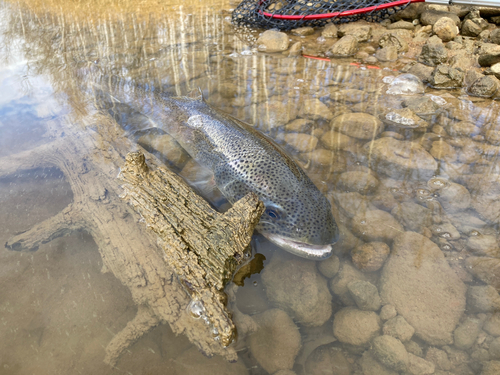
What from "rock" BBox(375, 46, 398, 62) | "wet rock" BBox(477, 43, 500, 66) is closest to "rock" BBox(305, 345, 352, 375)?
"wet rock" BBox(477, 43, 500, 66)

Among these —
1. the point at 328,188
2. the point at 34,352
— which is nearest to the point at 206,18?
the point at 328,188

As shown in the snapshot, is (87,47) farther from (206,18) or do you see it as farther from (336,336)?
(336,336)

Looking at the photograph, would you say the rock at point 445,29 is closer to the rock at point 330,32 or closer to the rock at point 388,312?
the rock at point 330,32

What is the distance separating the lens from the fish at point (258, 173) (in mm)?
2947

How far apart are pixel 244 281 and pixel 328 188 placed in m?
1.56

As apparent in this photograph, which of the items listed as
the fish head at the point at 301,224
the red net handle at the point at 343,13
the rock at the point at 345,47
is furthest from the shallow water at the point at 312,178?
the red net handle at the point at 343,13

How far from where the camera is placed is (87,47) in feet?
24.3

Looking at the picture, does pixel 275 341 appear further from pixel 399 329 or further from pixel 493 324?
pixel 493 324

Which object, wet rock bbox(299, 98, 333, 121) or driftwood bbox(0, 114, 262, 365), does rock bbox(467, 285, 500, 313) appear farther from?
wet rock bbox(299, 98, 333, 121)

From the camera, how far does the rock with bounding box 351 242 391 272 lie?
9.27ft

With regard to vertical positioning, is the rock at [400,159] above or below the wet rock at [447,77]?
below

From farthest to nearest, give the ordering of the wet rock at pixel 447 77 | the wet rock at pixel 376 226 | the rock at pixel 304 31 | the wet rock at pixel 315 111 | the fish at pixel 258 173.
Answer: the rock at pixel 304 31, the wet rock at pixel 447 77, the wet rock at pixel 315 111, the wet rock at pixel 376 226, the fish at pixel 258 173

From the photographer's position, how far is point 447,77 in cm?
528

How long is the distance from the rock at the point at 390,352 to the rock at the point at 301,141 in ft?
8.26
